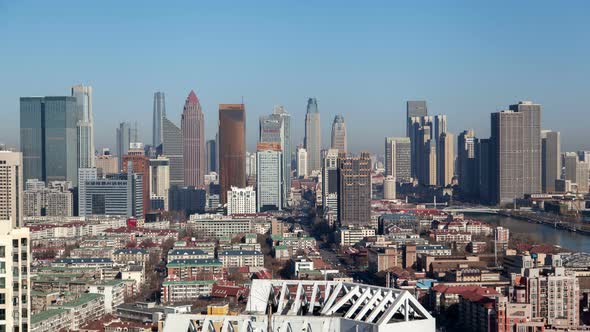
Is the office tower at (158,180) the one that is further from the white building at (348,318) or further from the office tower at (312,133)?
the white building at (348,318)

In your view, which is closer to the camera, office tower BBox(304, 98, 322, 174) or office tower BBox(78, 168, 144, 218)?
office tower BBox(78, 168, 144, 218)

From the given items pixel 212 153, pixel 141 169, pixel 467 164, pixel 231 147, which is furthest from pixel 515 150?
pixel 212 153

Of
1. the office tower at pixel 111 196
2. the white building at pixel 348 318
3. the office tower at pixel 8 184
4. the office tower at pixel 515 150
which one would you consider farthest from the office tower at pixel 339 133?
the white building at pixel 348 318

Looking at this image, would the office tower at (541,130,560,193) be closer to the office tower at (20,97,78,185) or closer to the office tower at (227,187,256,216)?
the office tower at (227,187,256,216)

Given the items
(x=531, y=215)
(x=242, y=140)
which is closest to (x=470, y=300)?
(x=531, y=215)

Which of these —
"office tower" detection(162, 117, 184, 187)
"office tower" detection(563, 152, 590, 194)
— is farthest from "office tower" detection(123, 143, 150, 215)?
"office tower" detection(563, 152, 590, 194)
